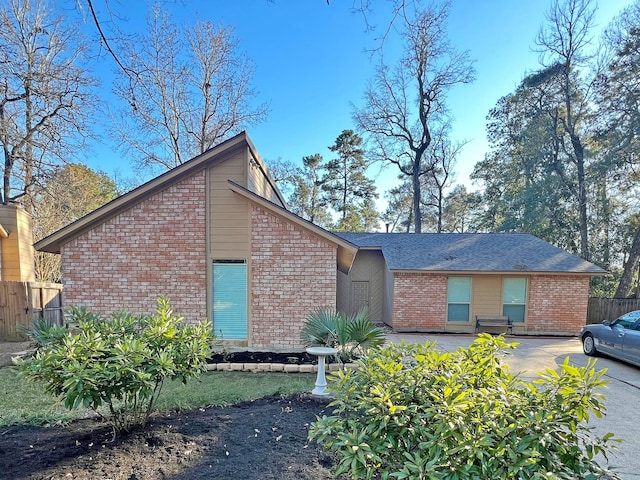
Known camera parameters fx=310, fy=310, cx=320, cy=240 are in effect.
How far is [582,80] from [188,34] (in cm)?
2384

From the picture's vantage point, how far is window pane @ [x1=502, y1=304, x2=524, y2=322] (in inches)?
484

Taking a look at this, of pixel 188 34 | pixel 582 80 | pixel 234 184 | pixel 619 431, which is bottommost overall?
pixel 619 431

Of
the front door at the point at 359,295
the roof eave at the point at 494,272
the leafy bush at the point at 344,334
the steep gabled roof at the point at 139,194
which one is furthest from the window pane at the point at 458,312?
the steep gabled roof at the point at 139,194

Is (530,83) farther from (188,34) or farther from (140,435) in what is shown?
(140,435)

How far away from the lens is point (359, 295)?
14.7m

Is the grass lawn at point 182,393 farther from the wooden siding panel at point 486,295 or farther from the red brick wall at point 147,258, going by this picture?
the wooden siding panel at point 486,295

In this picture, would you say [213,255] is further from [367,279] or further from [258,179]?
[367,279]

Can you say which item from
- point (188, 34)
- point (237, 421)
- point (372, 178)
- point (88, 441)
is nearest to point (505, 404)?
point (237, 421)

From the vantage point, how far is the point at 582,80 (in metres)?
18.9

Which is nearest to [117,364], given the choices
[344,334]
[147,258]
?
[344,334]

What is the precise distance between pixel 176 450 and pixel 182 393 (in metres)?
2.03

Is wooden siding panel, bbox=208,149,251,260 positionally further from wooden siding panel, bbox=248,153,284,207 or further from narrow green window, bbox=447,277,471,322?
narrow green window, bbox=447,277,471,322

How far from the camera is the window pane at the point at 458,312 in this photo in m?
12.3

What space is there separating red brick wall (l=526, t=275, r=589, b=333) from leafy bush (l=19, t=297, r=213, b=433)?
12970mm
